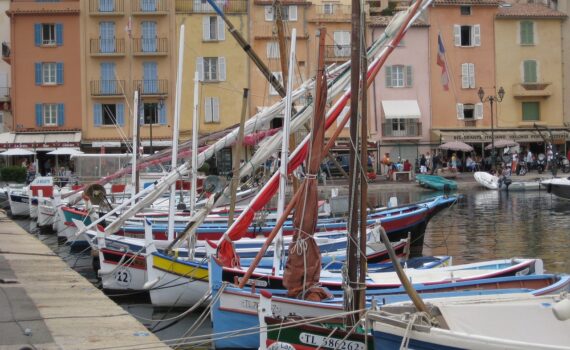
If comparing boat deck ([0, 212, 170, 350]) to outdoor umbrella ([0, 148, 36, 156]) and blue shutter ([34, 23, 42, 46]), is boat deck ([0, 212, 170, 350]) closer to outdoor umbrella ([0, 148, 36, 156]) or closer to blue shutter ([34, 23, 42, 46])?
outdoor umbrella ([0, 148, 36, 156])

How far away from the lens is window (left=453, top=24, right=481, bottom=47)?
65.4m

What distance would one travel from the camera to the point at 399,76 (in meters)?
64.8

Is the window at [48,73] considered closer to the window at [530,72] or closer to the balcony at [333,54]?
the balcony at [333,54]

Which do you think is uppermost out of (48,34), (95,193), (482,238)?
(48,34)

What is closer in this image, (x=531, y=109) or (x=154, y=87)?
(x=154, y=87)

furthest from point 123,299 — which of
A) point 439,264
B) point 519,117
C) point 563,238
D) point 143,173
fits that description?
point 519,117

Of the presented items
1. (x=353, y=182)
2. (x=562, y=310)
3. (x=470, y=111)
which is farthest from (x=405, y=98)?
(x=562, y=310)

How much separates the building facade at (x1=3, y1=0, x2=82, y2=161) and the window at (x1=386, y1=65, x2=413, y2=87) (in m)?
22.8

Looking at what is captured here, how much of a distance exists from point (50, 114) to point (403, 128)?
2570 centimetres

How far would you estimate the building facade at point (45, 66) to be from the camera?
6147 centimetres

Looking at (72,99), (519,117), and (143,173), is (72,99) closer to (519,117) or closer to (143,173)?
(143,173)

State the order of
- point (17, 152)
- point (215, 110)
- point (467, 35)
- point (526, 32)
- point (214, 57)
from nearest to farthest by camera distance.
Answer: point (17, 152) → point (215, 110) → point (214, 57) → point (467, 35) → point (526, 32)

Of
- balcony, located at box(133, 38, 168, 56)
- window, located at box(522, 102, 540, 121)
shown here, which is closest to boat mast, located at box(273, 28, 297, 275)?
balcony, located at box(133, 38, 168, 56)

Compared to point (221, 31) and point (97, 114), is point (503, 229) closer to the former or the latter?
point (221, 31)
